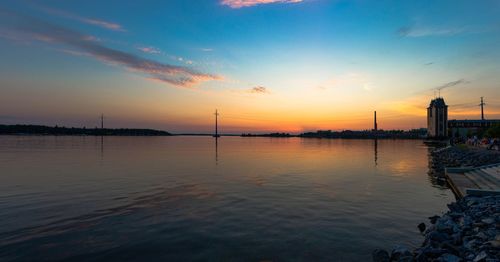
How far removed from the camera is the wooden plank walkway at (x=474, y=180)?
1976 cm

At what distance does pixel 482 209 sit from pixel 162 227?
52.2ft

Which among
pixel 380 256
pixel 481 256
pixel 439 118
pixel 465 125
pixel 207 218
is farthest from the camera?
pixel 465 125

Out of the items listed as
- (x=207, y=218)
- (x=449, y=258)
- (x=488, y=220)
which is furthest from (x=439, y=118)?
(x=449, y=258)

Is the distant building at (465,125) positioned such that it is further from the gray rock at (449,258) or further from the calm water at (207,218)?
the gray rock at (449,258)

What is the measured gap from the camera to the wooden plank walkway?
19.8 meters

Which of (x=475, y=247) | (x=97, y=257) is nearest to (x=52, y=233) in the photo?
(x=97, y=257)

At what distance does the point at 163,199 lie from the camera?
2039 centimetres

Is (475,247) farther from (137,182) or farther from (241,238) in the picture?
(137,182)

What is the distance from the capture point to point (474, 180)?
25.2 meters

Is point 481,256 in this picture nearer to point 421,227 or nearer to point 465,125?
point 421,227

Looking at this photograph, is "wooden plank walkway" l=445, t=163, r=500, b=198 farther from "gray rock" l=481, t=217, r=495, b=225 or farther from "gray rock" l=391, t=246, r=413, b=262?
"gray rock" l=391, t=246, r=413, b=262

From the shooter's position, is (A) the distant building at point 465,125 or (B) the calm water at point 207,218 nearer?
(B) the calm water at point 207,218

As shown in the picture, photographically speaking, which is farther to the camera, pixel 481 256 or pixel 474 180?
pixel 474 180

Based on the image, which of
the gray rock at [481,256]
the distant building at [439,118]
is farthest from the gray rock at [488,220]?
the distant building at [439,118]
